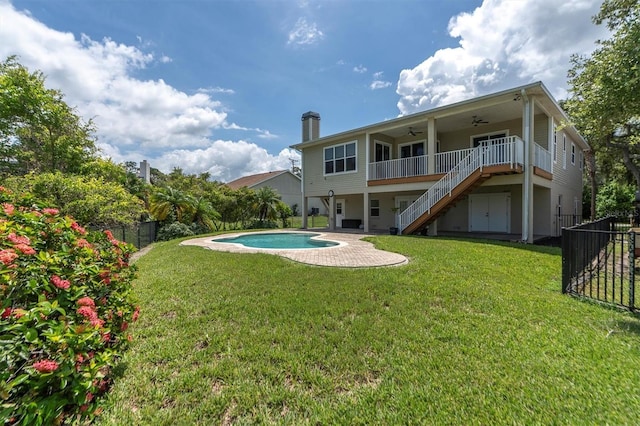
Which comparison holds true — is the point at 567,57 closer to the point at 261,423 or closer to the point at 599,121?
the point at 599,121

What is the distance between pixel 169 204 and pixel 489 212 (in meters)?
17.2

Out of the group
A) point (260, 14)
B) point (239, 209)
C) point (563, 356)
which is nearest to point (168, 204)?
point (239, 209)

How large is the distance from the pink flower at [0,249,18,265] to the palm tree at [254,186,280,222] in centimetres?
1806

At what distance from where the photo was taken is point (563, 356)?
2939 mm

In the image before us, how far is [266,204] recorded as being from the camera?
19.9 meters

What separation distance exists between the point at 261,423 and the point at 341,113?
825 inches

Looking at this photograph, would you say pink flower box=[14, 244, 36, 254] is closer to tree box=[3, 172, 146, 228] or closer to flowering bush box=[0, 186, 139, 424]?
flowering bush box=[0, 186, 139, 424]

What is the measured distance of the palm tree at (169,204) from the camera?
15672 mm

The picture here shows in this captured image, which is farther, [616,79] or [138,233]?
[138,233]

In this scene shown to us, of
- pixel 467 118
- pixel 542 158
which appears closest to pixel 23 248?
pixel 467 118

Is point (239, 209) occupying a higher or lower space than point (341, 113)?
lower

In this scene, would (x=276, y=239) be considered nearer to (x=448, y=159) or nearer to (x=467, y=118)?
(x=448, y=159)

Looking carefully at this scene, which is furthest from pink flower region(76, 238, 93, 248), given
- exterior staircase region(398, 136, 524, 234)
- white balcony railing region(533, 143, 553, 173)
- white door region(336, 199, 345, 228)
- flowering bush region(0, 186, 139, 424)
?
white door region(336, 199, 345, 228)

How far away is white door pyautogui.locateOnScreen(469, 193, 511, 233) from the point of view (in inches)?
565
